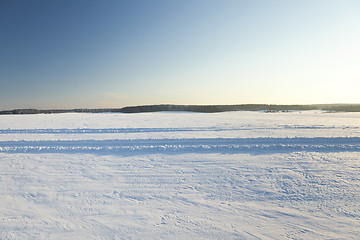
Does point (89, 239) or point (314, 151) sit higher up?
point (314, 151)

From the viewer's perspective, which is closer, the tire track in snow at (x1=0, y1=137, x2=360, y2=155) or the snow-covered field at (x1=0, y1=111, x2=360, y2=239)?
the snow-covered field at (x1=0, y1=111, x2=360, y2=239)

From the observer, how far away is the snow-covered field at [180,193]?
8.69 ft

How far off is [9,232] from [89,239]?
3.94 ft

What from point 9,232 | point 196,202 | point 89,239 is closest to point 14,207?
point 9,232

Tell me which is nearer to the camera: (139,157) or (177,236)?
(177,236)

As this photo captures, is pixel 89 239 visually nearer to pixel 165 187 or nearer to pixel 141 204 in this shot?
pixel 141 204

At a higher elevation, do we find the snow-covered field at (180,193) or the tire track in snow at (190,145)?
the tire track in snow at (190,145)

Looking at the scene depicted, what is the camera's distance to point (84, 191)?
3652 mm

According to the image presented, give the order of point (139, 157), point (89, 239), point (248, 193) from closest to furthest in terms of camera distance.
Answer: point (89, 239) → point (248, 193) → point (139, 157)

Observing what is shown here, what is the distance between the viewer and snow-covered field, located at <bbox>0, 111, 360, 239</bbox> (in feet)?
8.69

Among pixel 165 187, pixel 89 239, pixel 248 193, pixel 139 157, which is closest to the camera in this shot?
pixel 89 239

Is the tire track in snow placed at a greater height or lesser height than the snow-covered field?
greater

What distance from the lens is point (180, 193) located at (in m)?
3.58

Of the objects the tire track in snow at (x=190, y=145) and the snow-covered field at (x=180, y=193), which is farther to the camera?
the tire track in snow at (x=190, y=145)
